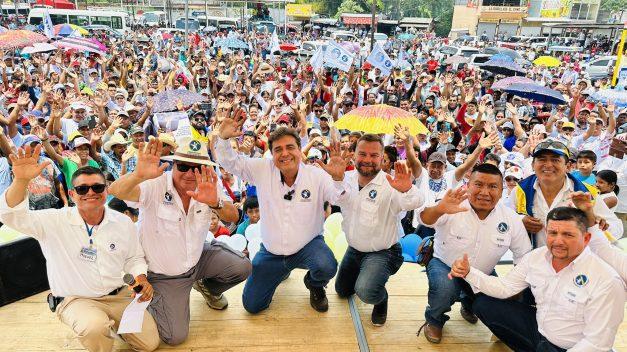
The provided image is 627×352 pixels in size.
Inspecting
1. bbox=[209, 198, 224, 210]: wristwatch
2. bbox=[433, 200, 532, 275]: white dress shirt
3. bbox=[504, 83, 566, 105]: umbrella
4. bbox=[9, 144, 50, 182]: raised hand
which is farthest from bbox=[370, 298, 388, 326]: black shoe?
A: bbox=[504, 83, 566, 105]: umbrella

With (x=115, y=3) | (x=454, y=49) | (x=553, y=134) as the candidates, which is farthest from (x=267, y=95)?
(x=115, y=3)

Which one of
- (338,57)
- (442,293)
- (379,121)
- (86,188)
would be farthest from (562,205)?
(338,57)

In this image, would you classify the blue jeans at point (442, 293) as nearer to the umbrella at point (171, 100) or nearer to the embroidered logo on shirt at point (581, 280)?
the embroidered logo on shirt at point (581, 280)

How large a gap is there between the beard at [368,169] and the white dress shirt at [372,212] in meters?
0.05

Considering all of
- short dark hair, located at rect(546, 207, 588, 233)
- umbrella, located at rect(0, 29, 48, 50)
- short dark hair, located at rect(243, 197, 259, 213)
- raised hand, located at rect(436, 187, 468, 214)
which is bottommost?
short dark hair, located at rect(243, 197, 259, 213)

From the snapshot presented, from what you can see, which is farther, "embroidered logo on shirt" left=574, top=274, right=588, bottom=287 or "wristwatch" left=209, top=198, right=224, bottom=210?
"wristwatch" left=209, top=198, right=224, bottom=210

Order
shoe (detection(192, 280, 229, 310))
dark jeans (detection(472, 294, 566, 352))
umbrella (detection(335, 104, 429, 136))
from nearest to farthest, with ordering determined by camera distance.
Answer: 1. dark jeans (detection(472, 294, 566, 352))
2. shoe (detection(192, 280, 229, 310))
3. umbrella (detection(335, 104, 429, 136))

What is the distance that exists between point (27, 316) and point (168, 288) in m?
1.12

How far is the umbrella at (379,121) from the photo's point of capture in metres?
4.92

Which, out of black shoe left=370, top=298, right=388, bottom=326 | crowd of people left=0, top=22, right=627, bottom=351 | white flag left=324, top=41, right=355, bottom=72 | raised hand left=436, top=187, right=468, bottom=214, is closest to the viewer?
crowd of people left=0, top=22, right=627, bottom=351

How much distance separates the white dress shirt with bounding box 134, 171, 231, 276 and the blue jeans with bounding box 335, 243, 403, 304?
1.21 m

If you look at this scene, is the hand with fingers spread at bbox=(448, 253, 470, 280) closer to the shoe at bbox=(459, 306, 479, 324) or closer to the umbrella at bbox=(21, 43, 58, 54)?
the shoe at bbox=(459, 306, 479, 324)

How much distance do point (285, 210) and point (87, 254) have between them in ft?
4.73

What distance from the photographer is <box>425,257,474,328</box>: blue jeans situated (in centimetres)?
326
